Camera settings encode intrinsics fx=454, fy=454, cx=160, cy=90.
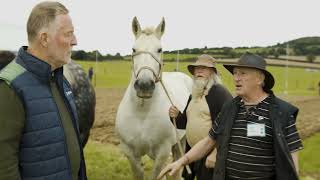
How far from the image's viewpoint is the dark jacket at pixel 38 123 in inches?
98.1

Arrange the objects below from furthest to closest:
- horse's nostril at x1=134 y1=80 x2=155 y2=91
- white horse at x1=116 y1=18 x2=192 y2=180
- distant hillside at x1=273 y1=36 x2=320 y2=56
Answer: distant hillside at x1=273 y1=36 x2=320 y2=56
white horse at x1=116 y1=18 x2=192 y2=180
horse's nostril at x1=134 y1=80 x2=155 y2=91

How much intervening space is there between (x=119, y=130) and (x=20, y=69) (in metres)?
3.68

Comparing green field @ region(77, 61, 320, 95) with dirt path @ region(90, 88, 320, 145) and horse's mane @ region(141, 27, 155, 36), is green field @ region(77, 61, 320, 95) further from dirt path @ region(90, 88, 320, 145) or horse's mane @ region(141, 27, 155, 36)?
horse's mane @ region(141, 27, 155, 36)

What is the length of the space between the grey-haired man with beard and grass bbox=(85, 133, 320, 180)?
3.07 metres

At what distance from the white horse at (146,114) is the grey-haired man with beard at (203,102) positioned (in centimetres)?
80

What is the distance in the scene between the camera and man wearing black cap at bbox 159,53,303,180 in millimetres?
3430

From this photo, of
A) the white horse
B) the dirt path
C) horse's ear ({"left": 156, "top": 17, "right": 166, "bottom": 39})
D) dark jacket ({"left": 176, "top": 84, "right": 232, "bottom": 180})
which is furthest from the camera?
the dirt path

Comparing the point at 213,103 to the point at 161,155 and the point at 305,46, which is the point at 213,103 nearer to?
the point at 161,155

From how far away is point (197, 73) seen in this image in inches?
203

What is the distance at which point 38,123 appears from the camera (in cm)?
253

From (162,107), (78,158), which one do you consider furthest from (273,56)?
(78,158)

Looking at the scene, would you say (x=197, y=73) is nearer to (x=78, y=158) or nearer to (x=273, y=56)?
(x=78, y=158)

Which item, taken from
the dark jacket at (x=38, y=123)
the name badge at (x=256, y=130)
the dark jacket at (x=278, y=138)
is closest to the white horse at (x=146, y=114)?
the dark jacket at (x=278, y=138)

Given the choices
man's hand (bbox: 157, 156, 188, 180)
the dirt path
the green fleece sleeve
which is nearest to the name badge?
man's hand (bbox: 157, 156, 188, 180)
